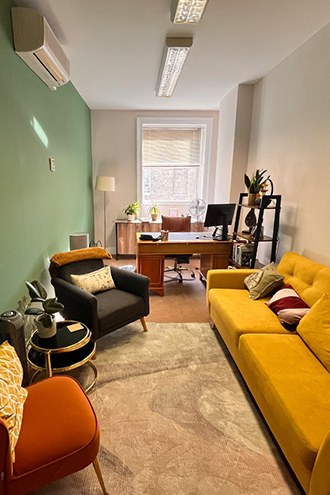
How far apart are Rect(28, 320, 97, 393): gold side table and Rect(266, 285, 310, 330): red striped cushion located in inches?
57.6

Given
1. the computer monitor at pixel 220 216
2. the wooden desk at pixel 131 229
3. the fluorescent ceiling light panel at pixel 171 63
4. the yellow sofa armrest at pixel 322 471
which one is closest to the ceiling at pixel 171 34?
the fluorescent ceiling light panel at pixel 171 63

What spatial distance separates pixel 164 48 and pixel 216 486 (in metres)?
3.53

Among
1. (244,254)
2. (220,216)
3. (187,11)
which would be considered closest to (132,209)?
(220,216)

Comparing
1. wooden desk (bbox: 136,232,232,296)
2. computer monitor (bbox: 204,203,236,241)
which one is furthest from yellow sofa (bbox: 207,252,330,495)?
computer monitor (bbox: 204,203,236,241)

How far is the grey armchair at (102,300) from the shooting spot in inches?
89.7

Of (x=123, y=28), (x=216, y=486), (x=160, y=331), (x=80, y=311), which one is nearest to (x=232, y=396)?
(x=216, y=486)

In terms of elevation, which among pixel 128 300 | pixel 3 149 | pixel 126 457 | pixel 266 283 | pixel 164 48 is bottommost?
pixel 126 457

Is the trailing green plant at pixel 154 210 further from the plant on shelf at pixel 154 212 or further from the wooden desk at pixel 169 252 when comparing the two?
the wooden desk at pixel 169 252

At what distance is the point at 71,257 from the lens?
9.10 feet

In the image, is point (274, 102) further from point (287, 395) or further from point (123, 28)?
point (287, 395)

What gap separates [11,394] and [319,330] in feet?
5.85

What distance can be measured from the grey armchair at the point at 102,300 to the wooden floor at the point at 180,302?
467 mm

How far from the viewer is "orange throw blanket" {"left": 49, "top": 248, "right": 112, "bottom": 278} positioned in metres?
2.66

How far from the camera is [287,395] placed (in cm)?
145
